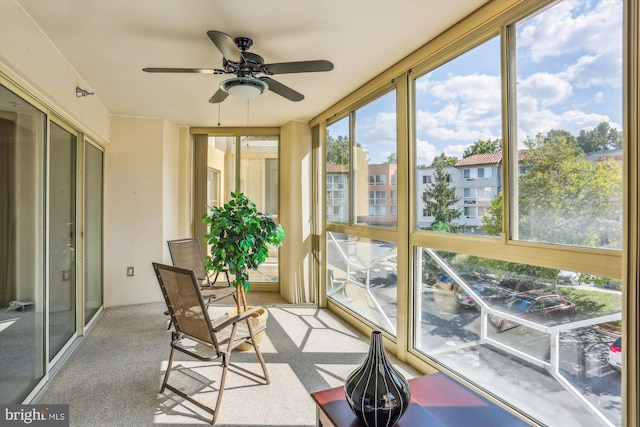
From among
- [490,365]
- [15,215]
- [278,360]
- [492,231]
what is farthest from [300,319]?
[15,215]

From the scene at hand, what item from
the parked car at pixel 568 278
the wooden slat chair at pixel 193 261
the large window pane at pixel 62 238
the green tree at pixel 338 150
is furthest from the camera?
the green tree at pixel 338 150

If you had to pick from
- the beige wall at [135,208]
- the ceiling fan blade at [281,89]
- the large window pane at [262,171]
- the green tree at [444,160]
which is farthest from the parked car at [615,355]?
the beige wall at [135,208]

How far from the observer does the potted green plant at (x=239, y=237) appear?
300 cm

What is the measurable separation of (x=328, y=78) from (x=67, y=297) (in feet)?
10.6

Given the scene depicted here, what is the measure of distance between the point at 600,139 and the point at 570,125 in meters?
0.16

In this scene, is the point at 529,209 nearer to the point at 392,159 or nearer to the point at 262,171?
the point at 392,159

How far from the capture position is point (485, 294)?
6.97 feet

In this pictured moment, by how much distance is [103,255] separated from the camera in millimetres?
4289

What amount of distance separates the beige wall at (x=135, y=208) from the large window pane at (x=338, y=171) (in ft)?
7.65

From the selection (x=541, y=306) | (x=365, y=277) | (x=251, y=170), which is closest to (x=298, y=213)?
(x=251, y=170)

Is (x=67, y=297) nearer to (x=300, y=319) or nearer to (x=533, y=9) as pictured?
(x=300, y=319)

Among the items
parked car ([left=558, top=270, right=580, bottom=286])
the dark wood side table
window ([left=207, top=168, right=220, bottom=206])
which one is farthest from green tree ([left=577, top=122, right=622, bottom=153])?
window ([left=207, top=168, right=220, bottom=206])

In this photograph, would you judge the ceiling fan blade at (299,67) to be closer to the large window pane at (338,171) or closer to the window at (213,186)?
the large window pane at (338,171)

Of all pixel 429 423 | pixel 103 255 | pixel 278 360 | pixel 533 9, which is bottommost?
pixel 278 360
